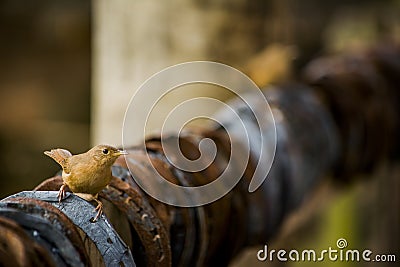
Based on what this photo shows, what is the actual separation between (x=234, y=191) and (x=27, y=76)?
4832 mm

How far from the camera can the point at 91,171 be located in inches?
30.4

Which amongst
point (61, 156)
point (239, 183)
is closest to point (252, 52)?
point (239, 183)

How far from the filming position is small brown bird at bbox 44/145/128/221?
0.77 m

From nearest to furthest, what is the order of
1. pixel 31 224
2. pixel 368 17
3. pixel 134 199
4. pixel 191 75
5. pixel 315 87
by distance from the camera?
1. pixel 31 224
2. pixel 134 199
3. pixel 315 87
4. pixel 191 75
5. pixel 368 17

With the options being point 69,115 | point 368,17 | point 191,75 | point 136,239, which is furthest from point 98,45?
point 69,115

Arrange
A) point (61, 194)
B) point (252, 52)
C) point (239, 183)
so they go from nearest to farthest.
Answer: point (61, 194)
point (239, 183)
point (252, 52)

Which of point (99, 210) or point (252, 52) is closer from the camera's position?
point (99, 210)

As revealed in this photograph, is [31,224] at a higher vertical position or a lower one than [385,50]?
lower

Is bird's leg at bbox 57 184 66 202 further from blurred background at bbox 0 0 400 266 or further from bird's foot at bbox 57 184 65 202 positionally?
blurred background at bbox 0 0 400 266

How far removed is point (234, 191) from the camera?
1146 millimetres

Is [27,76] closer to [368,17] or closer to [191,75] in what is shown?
[368,17]

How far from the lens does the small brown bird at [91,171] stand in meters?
0.77

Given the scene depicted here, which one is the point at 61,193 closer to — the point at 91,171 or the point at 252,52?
the point at 91,171

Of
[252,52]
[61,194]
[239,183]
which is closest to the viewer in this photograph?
[61,194]
